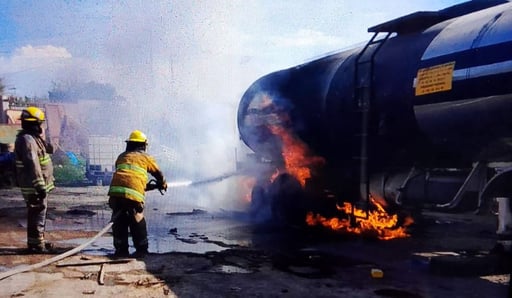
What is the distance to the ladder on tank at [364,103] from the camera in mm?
6879

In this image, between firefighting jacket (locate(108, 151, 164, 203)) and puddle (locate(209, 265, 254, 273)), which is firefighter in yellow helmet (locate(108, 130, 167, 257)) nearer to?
firefighting jacket (locate(108, 151, 164, 203))

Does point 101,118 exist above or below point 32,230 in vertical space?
above

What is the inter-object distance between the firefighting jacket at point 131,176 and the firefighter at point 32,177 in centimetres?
85

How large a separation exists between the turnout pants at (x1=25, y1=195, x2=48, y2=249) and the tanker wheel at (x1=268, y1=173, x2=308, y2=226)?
14.7 ft

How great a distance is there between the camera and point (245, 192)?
11875 millimetres

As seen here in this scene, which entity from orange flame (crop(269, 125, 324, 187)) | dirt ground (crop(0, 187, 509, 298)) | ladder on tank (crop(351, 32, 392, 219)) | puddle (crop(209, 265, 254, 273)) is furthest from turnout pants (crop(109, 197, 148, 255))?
orange flame (crop(269, 125, 324, 187))

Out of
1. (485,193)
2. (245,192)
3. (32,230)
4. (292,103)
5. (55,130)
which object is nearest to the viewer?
(485,193)

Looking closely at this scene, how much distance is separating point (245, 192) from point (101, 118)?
17105mm

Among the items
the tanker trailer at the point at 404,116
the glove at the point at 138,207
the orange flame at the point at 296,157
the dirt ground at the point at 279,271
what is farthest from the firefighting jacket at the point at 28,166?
the orange flame at the point at 296,157

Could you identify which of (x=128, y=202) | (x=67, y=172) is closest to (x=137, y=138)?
(x=128, y=202)

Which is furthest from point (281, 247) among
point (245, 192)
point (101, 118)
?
point (101, 118)

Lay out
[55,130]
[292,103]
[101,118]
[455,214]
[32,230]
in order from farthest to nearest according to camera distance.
Answer: [55,130]
[101,118]
[292,103]
[32,230]
[455,214]

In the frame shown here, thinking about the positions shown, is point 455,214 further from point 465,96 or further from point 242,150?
point 242,150

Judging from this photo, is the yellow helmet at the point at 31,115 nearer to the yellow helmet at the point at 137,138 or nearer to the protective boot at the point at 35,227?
the protective boot at the point at 35,227
